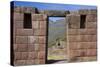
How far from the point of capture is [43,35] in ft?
9.84

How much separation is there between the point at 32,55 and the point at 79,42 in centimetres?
71

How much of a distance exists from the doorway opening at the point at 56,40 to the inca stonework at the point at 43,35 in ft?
0.18

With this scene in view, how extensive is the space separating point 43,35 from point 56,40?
0.63 feet

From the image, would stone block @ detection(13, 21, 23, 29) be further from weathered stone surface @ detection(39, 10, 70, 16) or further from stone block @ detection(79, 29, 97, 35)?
stone block @ detection(79, 29, 97, 35)

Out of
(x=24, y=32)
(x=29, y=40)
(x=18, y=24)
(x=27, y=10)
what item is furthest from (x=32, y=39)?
(x=27, y=10)

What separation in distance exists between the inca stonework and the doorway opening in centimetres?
5

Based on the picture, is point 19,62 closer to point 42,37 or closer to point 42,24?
point 42,37

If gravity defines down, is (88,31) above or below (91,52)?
above

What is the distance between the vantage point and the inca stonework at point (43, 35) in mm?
2902

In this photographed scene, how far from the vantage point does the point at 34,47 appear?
3.00 m

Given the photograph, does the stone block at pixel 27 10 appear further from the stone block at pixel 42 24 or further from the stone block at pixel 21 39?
the stone block at pixel 21 39

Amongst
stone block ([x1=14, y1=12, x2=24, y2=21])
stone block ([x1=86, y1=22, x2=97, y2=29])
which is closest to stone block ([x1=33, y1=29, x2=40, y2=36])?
stone block ([x1=14, y1=12, x2=24, y2=21])

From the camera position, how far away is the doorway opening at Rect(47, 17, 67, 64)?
299cm
